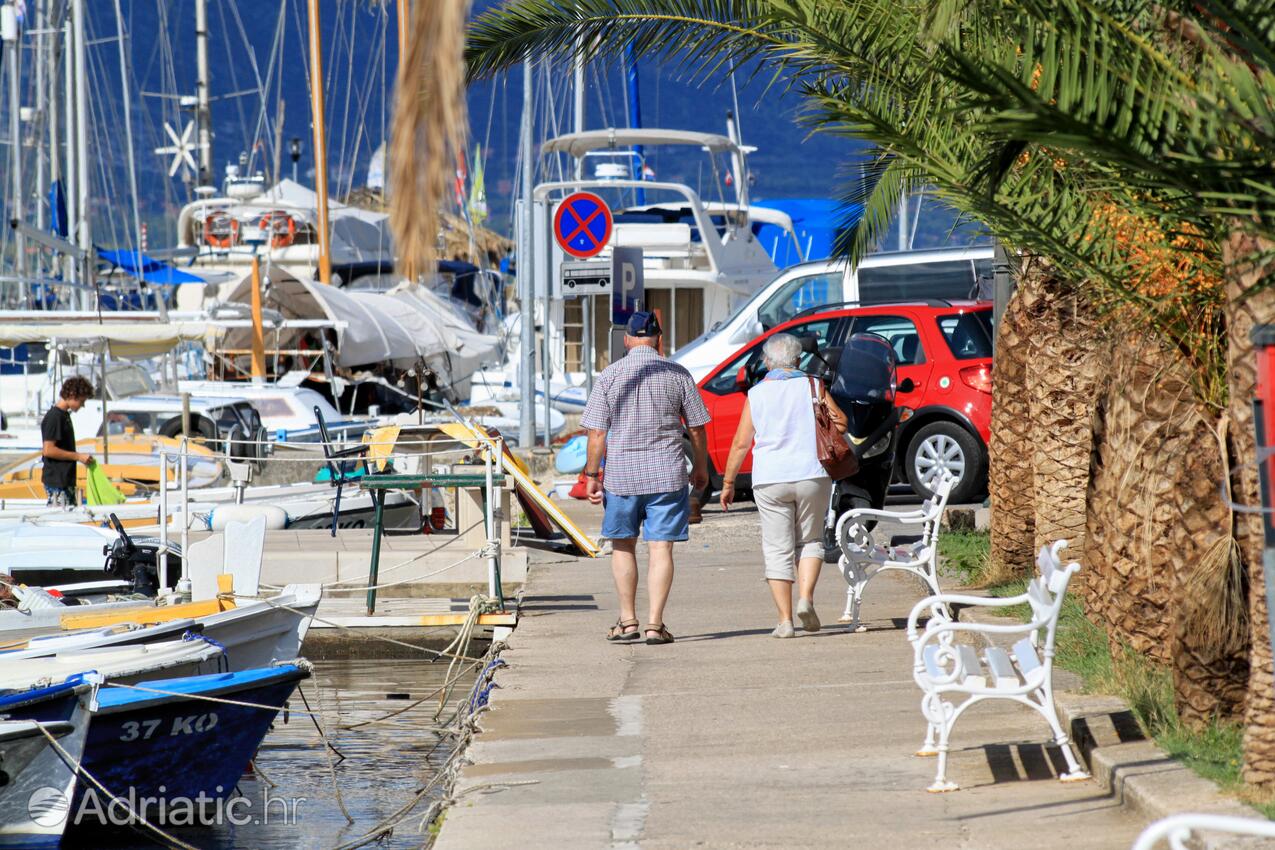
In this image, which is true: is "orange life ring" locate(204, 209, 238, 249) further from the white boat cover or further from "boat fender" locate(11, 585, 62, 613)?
"boat fender" locate(11, 585, 62, 613)

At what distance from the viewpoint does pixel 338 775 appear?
8.82 m

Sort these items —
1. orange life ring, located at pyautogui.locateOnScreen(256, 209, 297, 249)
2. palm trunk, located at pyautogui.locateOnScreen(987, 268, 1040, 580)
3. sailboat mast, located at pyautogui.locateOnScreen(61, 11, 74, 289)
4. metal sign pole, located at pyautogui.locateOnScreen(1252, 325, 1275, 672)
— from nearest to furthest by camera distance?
metal sign pole, located at pyautogui.locateOnScreen(1252, 325, 1275, 672) < palm trunk, located at pyautogui.locateOnScreen(987, 268, 1040, 580) < sailboat mast, located at pyautogui.locateOnScreen(61, 11, 74, 289) < orange life ring, located at pyautogui.locateOnScreen(256, 209, 297, 249)

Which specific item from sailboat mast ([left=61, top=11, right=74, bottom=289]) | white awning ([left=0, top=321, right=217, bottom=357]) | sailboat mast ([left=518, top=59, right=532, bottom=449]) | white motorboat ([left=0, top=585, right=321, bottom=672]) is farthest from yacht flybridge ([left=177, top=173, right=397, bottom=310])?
white motorboat ([left=0, top=585, right=321, bottom=672])

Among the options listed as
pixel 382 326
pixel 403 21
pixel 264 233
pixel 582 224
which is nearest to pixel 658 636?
pixel 403 21

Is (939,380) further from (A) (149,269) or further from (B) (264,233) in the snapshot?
(B) (264,233)

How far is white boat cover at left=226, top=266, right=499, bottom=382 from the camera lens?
1159 inches

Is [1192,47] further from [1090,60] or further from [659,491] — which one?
[659,491]

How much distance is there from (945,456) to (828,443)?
6874mm

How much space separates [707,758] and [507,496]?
18.2 ft

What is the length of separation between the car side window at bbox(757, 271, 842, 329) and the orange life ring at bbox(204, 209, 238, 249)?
2592cm

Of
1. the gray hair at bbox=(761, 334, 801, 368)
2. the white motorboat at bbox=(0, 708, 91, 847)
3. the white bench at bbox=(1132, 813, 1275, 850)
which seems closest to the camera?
the white bench at bbox=(1132, 813, 1275, 850)

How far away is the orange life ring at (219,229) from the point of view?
44.3 m

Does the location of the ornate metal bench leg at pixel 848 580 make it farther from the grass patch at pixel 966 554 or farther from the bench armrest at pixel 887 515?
the grass patch at pixel 966 554

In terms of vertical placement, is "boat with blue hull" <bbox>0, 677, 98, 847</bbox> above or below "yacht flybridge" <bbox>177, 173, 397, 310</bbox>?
below
